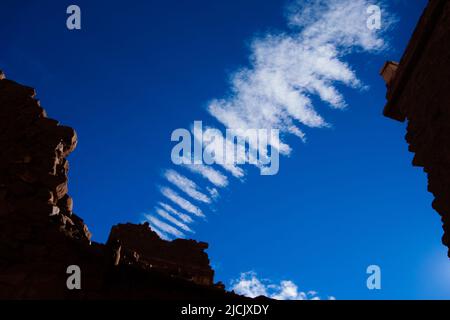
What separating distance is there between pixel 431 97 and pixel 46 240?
816 cm

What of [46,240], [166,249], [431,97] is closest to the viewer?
[46,240]

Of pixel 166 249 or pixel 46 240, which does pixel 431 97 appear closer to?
pixel 46 240

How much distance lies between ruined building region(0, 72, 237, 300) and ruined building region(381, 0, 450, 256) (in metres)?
4.63

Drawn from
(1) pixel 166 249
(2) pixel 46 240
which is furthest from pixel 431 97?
(1) pixel 166 249

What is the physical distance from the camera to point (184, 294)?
6.49 m

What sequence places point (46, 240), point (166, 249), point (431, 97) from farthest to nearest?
point (166, 249) < point (431, 97) < point (46, 240)

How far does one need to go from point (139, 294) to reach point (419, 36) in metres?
7.95

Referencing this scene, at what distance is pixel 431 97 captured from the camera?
23.9 ft

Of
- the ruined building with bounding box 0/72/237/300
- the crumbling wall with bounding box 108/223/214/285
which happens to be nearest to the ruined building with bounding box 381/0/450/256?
the ruined building with bounding box 0/72/237/300

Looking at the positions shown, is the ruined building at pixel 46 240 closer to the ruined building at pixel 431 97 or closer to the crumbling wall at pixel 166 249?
the ruined building at pixel 431 97

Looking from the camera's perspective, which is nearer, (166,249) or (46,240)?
(46,240)

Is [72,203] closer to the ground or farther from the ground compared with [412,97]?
closer to the ground
